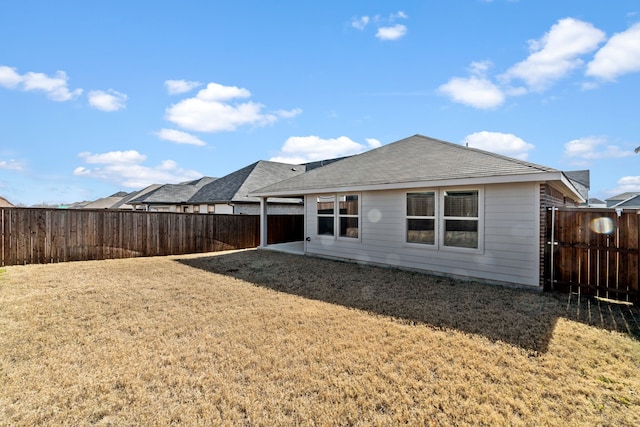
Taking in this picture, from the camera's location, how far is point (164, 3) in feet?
29.5

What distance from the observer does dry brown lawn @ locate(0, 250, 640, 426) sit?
2.60 metres

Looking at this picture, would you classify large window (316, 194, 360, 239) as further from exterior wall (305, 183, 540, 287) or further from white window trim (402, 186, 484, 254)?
white window trim (402, 186, 484, 254)

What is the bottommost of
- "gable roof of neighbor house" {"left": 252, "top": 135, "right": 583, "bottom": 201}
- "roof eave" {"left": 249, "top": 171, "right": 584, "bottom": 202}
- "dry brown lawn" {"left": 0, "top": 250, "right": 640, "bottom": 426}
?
"dry brown lawn" {"left": 0, "top": 250, "right": 640, "bottom": 426}

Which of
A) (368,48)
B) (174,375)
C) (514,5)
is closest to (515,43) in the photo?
(514,5)

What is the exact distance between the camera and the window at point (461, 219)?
24.4 ft

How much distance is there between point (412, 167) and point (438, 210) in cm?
183

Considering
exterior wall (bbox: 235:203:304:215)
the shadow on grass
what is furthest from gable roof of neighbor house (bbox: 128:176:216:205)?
the shadow on grass

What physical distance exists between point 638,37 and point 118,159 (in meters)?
54.6

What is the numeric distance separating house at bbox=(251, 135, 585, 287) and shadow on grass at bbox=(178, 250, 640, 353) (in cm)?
57

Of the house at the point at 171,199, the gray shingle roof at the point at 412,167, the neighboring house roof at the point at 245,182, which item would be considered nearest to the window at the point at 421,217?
the gray shingle roof at the point at 412,167

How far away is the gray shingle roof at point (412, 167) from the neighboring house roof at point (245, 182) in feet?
22.6

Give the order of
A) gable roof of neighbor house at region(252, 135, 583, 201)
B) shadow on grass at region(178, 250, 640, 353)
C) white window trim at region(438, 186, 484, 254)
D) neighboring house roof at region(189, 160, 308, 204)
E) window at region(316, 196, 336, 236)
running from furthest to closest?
neighboring house roof at region(189, 160, 308, 204) → window at region(316, 196, 336, 236) → white window trim at region(438, 186, 484, 254) → gable roof of neighbor house at region(252, 135, 583, 201) → shadow on grass at region(178, 250, 640, 353)

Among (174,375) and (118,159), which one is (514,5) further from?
(118,159)

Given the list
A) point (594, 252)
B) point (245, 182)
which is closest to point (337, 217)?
point (594, 252)
